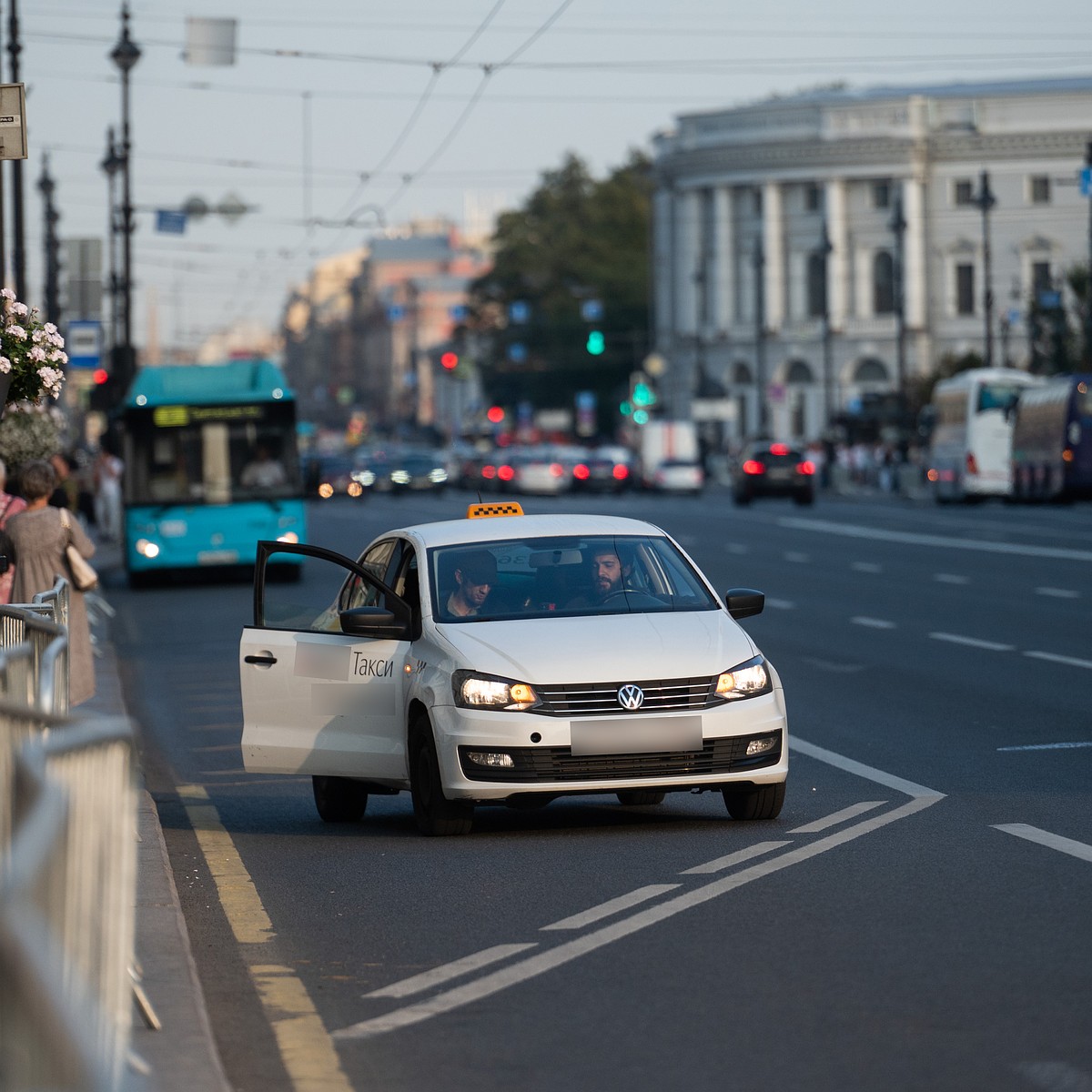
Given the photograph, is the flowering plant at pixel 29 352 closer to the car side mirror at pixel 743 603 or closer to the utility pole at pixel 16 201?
the car side mirror at pixel 743 603

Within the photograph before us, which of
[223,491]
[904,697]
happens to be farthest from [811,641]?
[223,491]

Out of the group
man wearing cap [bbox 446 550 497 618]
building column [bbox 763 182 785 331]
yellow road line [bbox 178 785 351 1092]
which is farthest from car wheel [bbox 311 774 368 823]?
building column [bbox 763 182 785 331]

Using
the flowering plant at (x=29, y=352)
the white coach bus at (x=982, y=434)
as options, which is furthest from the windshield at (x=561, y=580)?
the white coach bus at (x=982, y=434)

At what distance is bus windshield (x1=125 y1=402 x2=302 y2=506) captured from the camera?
33.9m

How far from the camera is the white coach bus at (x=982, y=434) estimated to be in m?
62.6

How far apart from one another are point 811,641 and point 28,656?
1507 centimetres

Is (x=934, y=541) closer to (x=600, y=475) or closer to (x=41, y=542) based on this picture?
(x=41, y=542)

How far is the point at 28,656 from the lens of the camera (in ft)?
23.9

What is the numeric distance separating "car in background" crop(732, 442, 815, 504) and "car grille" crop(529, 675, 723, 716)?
54912 mm

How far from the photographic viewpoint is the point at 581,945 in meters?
7.81

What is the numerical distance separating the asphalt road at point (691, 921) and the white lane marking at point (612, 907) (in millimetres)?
16

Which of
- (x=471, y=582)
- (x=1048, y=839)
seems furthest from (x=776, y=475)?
(x=1048, y=839)

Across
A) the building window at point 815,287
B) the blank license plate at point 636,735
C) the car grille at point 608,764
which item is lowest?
the car grille at point 608,764

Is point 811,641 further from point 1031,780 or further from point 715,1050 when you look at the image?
point 715,1050
